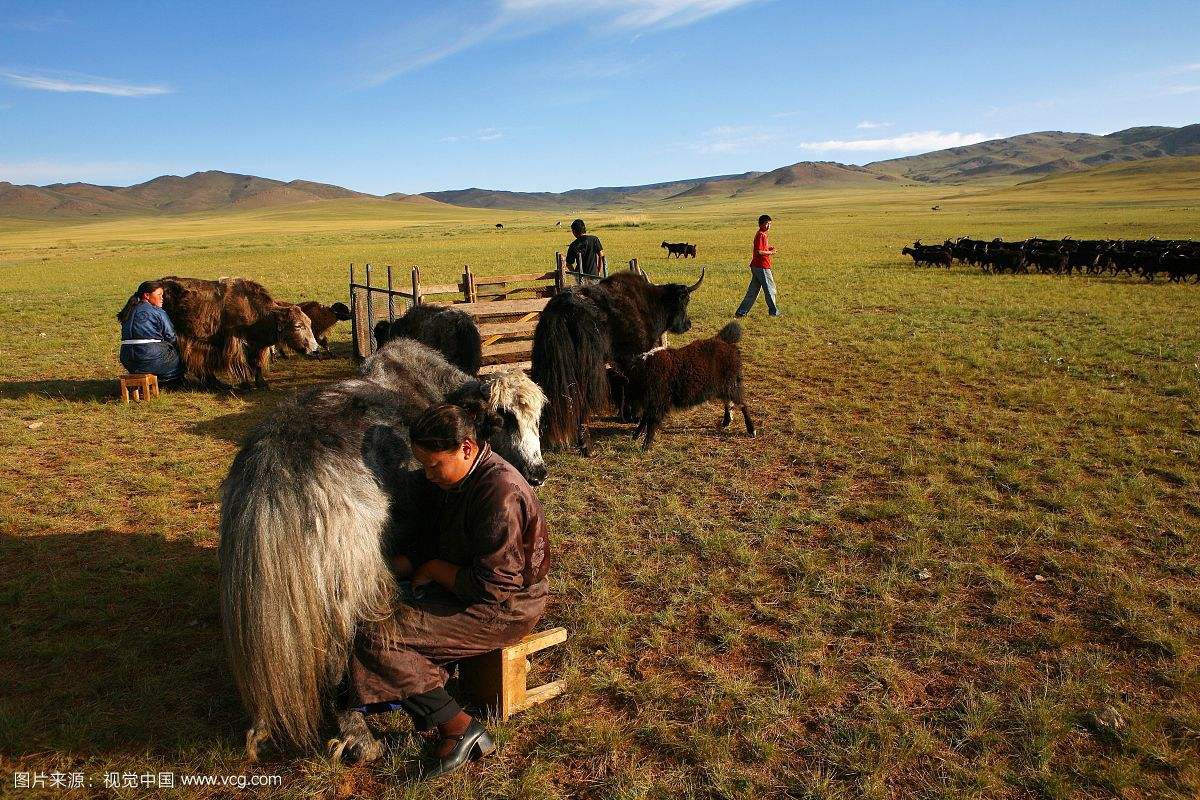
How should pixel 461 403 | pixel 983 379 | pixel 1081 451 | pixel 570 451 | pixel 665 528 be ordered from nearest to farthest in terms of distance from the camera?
1. pixel 461 403
2. pixel 665 528
3. pixel 1081 451
4. pixel 570 451
5. pixel 983 379

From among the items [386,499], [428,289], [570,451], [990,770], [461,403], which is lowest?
[990,770]

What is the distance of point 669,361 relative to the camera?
7.79 meters

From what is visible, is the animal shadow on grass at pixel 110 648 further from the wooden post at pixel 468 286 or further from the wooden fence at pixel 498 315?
the wooden post at pixel 468 286

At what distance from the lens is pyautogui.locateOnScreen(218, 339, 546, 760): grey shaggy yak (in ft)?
9.90

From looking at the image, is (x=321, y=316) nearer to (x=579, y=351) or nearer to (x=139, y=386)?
(x=139, y=386)

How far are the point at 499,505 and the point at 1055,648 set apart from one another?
3.36 meters

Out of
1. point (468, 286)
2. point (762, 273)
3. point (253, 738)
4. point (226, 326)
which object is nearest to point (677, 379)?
point (468, 286)

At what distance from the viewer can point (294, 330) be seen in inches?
429

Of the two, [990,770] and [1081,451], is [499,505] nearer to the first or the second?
[990,770]

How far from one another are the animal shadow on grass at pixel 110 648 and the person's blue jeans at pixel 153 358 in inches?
187

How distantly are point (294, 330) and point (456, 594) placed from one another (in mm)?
8893

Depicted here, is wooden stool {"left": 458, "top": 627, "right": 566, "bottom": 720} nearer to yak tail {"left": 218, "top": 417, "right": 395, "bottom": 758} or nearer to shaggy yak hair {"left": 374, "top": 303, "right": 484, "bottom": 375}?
yak tail {"left": 218, "top": 417, "right": 395, "bottom": 758}

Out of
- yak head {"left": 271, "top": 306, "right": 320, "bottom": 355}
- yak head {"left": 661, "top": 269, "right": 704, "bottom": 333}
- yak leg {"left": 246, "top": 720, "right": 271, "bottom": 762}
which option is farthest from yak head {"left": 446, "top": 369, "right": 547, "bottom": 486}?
yak head {"left": 271, "top": 306, "right": 320, "bottom": 355}

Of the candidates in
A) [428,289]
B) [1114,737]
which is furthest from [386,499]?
[428,289]
